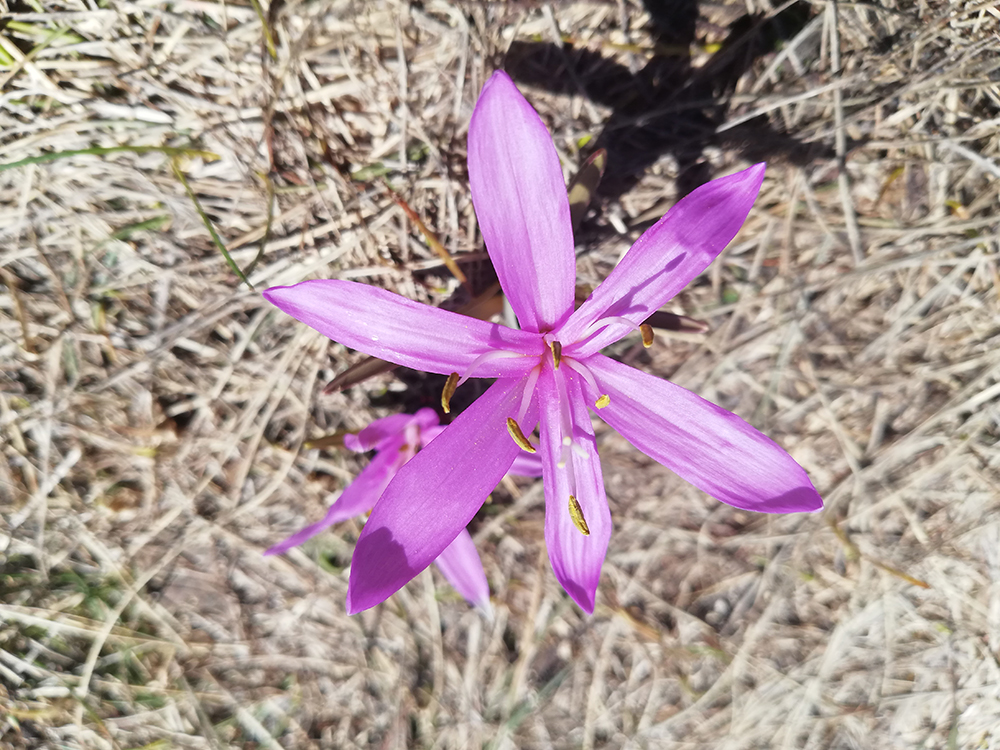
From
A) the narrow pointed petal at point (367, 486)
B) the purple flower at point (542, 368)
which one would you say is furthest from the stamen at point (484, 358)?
the narrow pointed petal at point (367, 486)

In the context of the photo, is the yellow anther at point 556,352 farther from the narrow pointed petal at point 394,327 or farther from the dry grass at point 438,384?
the dry grass at point 438,384

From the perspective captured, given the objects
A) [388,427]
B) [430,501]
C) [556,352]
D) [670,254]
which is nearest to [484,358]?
[556,352]

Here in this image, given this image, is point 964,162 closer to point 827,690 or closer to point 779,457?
point 779,457

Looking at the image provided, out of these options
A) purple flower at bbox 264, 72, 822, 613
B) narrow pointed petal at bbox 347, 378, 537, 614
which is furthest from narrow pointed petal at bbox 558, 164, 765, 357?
narrow pointed petal at bbox 347, 378, 537, 614

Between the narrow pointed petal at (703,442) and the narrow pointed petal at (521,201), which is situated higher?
the narrow pointed petal at (521,201)

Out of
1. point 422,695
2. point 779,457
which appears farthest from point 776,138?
point 422,695

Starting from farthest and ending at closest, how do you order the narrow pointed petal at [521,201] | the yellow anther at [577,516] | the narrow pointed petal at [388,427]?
the narrow pointed petal at [388,427], the yellow anther at [577,516], the narrow pointed petal at [521,201]
